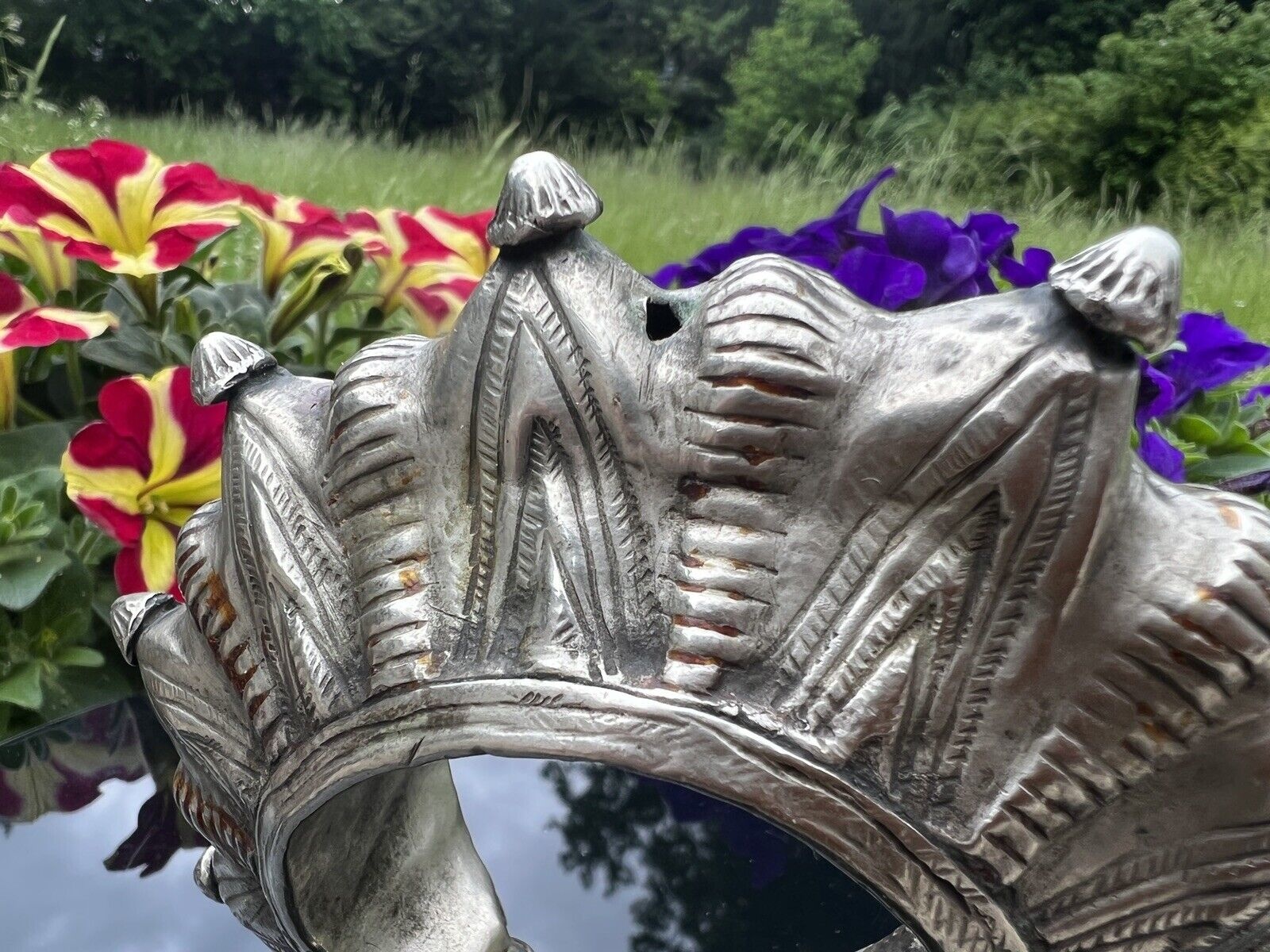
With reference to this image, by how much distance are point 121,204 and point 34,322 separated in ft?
0.33

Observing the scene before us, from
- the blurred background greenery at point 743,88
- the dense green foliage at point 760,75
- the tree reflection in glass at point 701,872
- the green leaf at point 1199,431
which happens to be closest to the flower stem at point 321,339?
the tree reflection in glass at point 701,872

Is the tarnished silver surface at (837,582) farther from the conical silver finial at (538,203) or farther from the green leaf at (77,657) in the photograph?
the green leaf at (77,657)

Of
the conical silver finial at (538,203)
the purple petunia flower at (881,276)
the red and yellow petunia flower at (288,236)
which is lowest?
the red and yellow petunia flower at (288,236)

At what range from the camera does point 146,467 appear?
25.7 inches

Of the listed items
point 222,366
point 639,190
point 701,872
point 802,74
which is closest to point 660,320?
point 222,366

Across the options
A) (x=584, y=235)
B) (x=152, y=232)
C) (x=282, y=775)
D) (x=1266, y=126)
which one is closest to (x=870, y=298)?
(x=584, y=235)

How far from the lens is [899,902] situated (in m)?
0.32

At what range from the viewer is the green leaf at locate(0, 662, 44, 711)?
2.18ft

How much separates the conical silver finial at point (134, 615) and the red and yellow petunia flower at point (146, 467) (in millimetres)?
165

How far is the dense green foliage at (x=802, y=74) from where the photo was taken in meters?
3.41

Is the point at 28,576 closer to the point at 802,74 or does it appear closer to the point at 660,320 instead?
the point at 660,320

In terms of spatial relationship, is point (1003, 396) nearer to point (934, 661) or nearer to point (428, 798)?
A: point (934, 661)

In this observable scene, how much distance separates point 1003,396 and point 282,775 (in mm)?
274

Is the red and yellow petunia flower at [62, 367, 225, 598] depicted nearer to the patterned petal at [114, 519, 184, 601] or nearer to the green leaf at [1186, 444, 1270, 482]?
the patterned petal at [114, 519, 184, 601]
